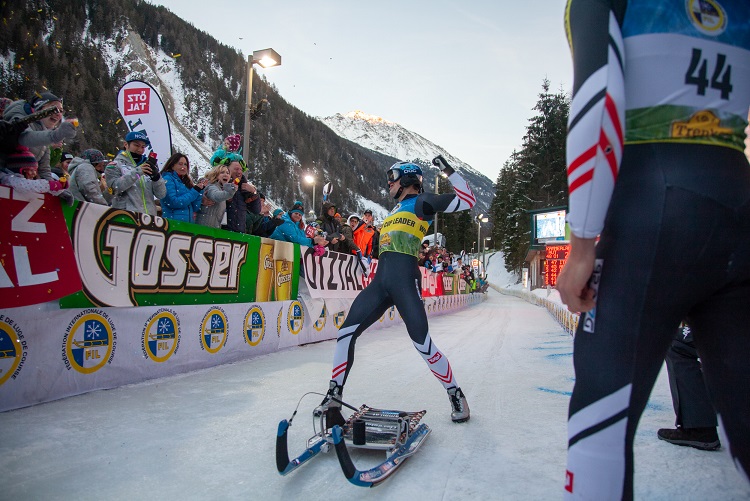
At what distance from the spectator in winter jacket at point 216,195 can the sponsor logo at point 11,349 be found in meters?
2.87

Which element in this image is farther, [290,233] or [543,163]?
[543,163]

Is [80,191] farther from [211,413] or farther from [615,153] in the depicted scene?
[615,153]

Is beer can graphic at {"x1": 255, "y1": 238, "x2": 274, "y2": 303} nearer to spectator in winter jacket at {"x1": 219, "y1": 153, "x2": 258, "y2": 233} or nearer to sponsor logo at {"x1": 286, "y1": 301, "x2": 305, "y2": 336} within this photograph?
spectator in winter jacket at {"x1": 219, "y1": 153, "x2": 258, "y2": 233}

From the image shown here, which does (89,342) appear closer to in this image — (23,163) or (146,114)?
(23,163)

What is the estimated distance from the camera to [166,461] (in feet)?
8.24

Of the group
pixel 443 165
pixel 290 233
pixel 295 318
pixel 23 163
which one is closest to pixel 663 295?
pixel 443 165

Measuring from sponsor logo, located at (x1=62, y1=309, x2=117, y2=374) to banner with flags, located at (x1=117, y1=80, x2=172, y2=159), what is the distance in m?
3.78

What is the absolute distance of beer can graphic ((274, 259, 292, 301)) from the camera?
23.0ft

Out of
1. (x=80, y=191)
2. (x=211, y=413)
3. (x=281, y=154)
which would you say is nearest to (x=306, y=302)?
(x=80, y=191)

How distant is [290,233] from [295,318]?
1.57m

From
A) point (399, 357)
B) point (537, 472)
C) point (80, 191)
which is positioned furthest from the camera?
point (399, 357)

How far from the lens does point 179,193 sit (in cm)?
572

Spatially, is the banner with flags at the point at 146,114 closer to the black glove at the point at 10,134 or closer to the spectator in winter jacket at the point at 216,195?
the spectator in winter jacket at the point at 216,195

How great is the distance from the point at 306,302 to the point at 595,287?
22.4 ft
